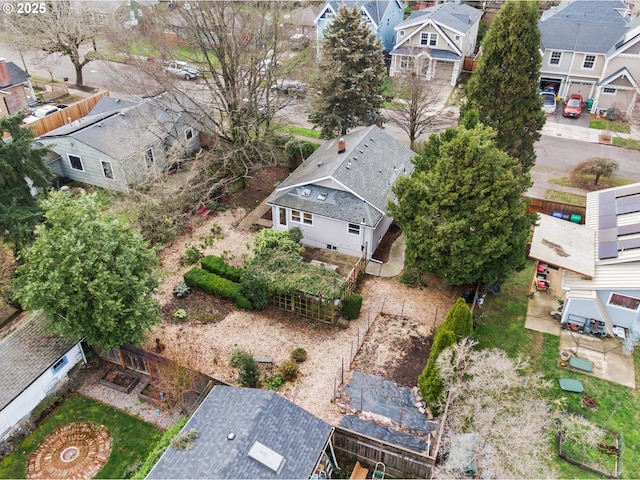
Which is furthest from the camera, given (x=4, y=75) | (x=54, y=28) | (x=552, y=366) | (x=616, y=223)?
(x=54, y=28)

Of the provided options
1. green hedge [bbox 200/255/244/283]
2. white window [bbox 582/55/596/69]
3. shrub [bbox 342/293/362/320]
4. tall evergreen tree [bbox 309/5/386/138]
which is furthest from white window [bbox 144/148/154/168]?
white window [bbox 582/55/596/69]

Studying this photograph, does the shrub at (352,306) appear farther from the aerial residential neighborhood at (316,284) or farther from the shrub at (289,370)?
the shrub at (289,370)

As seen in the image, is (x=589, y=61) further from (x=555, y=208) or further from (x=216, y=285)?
(x=216, y=285)

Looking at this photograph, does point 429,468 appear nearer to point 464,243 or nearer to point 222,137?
point 464,243

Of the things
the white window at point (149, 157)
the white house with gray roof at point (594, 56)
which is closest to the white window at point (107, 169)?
the white window at point (149, 157)

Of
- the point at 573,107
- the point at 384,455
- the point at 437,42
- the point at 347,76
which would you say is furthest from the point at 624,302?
the point at 437,42

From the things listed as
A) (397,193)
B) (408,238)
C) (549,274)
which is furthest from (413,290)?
(549,274)
